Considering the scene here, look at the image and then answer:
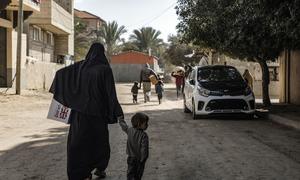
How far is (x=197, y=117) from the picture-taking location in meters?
16.8

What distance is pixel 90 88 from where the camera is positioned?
681 cm


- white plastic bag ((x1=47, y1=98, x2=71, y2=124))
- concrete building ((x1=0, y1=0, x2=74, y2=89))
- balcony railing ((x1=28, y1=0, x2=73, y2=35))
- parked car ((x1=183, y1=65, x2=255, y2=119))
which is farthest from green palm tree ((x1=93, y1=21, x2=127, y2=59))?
white plastic bag ((x1=47, y1=98, x2=71, y2=124))

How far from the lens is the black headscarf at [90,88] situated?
6805 mm

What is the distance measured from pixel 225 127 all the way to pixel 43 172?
726cm

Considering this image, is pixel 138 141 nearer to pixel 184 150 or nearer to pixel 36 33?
pixel 184 150

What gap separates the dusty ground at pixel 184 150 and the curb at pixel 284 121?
33 cm

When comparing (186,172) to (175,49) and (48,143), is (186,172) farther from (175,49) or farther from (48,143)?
(175,49)

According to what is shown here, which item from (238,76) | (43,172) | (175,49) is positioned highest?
(175,49)

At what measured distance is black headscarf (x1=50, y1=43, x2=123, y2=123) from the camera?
22.3 ft

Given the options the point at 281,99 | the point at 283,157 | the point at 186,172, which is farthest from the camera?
the point at 281,99

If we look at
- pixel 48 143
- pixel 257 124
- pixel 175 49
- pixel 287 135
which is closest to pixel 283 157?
pixel 287 135

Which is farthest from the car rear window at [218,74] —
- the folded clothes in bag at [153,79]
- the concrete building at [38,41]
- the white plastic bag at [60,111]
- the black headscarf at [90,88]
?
the concrete building at [38,41]

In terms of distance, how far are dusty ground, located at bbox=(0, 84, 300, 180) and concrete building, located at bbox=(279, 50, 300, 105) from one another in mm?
7351

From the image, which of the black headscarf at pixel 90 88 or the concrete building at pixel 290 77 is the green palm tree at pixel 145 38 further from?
the black headscarf at pixel 90 88
